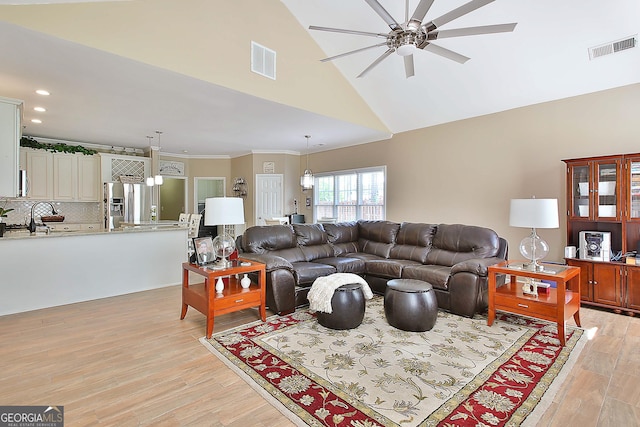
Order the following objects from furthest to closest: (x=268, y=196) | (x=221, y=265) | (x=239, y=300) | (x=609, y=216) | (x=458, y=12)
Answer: (x=268, y=196), (x=609, y=216), (x=221, y=265), (x=239, y=300), (x=458, y=12)

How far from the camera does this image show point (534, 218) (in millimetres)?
3209

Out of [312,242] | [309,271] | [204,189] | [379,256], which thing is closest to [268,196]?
[204,189]

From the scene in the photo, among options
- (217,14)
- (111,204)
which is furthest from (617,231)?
(111,204)

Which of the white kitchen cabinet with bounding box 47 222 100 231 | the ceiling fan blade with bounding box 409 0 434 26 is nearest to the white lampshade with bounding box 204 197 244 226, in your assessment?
the ceiling fan blade with bounding box 409 0 434 26

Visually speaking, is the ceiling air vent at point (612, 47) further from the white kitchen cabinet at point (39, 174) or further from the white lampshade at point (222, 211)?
the white kitchen cabinet at point (39, 174)

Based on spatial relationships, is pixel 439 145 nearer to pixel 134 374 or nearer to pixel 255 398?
pixel 255 398

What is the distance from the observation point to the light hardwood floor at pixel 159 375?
195 centimetres

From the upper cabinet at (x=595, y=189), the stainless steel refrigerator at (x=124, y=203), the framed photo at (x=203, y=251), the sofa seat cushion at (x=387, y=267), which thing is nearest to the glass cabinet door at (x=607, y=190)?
the upper cabinet at (x=595, y=189)

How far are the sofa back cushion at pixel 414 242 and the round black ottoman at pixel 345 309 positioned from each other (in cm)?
165

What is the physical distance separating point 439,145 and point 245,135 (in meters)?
3.88

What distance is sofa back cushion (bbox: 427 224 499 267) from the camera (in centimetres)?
408

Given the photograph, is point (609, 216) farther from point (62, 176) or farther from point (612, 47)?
point (62, 176)

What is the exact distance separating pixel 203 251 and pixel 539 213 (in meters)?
3.53

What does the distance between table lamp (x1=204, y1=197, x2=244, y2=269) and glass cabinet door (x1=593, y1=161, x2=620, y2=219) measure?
4.35 meters
